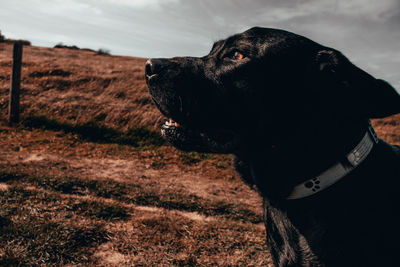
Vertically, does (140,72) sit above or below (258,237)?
above

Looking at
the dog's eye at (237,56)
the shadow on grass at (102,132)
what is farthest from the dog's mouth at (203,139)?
the shadow on grass at (102,132)

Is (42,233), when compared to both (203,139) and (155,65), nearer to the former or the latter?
(203,139)

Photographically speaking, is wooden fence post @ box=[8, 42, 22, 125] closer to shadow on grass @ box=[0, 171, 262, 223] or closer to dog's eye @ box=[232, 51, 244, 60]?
shadow on grass @ box=[0, 171, 262, 223]

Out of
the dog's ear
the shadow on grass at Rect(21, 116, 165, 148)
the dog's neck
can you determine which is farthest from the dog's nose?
the shadow on grass at Rect(21, 116, 165, 148)

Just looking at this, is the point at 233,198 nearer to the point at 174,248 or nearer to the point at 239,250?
the point at 239,250

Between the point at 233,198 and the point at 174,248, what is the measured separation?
191cm

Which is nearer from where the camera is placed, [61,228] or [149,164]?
[61,228]

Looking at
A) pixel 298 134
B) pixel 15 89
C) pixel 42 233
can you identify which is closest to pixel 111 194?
pixel 42 233

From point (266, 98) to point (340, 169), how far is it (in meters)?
0.76

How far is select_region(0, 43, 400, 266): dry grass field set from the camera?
3.21m

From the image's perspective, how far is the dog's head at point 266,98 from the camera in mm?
1982

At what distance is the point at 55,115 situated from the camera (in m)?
7.93

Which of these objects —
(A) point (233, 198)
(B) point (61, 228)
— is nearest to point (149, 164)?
(A) point (233, 198)

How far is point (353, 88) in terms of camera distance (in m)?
A: 1.96
